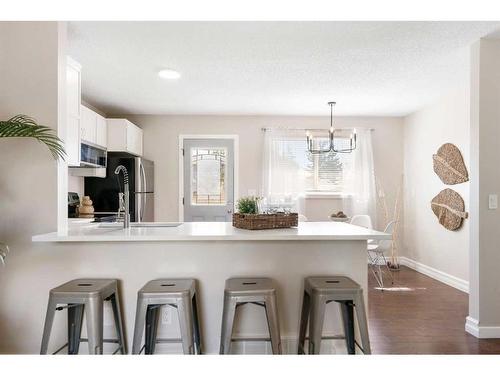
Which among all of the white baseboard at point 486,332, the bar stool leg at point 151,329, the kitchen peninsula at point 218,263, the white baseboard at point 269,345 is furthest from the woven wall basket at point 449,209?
the bar stool leg at point 151,329

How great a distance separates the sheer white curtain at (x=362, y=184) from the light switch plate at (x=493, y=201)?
258 centimetres

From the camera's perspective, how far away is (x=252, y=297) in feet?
6.28

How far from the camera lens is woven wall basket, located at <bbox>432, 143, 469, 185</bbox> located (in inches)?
155

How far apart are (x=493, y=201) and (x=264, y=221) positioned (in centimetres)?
188

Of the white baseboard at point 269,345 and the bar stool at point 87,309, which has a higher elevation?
the bar stool at point 87,309

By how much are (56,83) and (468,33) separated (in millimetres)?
2988

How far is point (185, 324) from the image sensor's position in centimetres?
183

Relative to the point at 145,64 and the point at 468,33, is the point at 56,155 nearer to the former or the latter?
the point at 145,64

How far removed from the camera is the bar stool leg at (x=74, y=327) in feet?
6.61

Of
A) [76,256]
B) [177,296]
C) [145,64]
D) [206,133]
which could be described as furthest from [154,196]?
[177,296]

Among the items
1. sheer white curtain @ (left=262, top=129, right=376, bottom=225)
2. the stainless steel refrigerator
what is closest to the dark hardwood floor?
sheer white curtain @ (left=262, top=129, right=376, bottom=225)

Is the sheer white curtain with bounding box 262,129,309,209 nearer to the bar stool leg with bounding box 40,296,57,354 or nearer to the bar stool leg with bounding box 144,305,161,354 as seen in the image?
the bar stool leg with bounding box 144,305,161,354

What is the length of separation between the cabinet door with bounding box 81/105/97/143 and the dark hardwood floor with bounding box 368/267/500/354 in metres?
3.42

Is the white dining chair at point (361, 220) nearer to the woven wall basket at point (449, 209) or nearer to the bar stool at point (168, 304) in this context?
the woven wall basket at point (449, 209)
